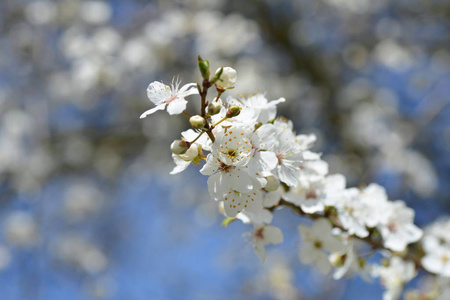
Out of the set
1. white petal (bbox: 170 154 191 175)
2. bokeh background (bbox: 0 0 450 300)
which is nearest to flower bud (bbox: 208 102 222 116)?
white petal (bbox: 170 154 191 175)

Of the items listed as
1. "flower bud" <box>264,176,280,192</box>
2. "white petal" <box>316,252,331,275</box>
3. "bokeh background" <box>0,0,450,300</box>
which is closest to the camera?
Result: "flower bud" <box>264,176,280,192</box>

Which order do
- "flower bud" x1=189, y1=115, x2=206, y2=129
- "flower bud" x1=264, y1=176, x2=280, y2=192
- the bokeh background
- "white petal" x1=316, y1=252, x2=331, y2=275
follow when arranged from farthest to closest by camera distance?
the bokeh background, "white petal" x1=316, y1=252, x2=331, y2=275, "flower bud" x1=264, y1=176, x2=280, y2=192, "flower bud" x1=189, y1=115, x2=206, y2=129

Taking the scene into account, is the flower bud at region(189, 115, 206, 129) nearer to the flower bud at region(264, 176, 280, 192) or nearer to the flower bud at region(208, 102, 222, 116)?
the flower bud at region(208, 102, 222, 116)

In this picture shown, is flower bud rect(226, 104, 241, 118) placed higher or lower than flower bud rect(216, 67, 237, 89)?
lower

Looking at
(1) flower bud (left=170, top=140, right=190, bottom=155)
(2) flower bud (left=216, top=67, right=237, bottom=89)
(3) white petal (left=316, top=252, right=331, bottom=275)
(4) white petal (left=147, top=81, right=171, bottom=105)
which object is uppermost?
(2) flower bud (left=216, top=67, right=237, bottom=89)

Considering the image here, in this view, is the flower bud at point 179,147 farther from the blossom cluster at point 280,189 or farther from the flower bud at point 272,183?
the flower bud at point 272,183

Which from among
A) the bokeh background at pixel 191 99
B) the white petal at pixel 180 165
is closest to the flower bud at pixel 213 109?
the white petal at pixel 180 165

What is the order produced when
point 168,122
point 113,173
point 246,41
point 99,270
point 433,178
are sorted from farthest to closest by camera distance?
point 99,270, point 113,173, point 168,122, point 433,178, point 246,41

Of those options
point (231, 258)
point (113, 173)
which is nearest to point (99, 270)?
point (113, 173)

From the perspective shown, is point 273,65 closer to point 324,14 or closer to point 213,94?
point 324,14
